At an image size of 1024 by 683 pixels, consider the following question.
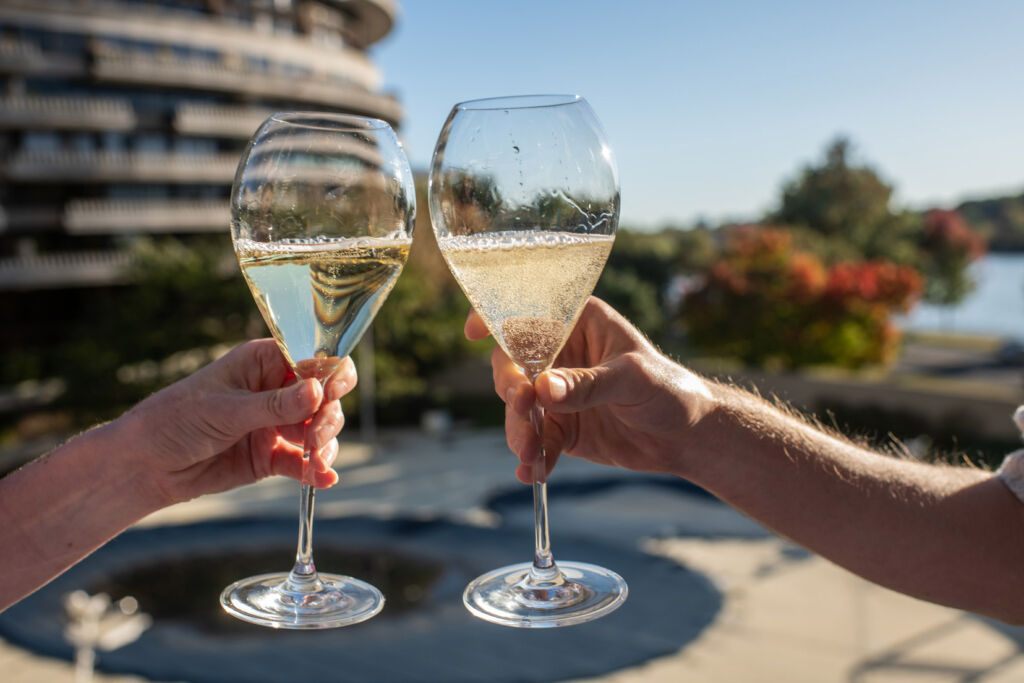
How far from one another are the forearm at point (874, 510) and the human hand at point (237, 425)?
2.58 feet

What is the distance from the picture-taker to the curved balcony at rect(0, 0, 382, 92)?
1124 inches

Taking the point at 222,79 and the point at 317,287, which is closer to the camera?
the point at 317,287

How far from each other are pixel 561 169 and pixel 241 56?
33.5 metres

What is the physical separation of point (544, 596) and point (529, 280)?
0.53 meters

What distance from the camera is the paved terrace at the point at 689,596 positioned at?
13375 mm

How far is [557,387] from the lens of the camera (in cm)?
150

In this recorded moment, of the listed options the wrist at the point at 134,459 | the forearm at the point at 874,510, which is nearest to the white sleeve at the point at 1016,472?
the forearm at the point at 874,510

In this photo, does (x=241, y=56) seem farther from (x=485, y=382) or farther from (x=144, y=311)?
(x=485, y=382)

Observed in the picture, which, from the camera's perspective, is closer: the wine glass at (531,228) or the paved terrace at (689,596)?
the wine glass at (531,228)

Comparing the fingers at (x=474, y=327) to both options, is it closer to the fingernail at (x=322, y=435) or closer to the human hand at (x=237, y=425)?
the human hand at (x=237, y=425)

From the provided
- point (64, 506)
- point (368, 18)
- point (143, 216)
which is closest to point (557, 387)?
point (64, 506)

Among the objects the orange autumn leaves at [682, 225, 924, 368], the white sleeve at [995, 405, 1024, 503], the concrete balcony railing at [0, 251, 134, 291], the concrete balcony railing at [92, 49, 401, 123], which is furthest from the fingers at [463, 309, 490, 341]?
the concrete balcony railing at [92, 49, 401, 123]

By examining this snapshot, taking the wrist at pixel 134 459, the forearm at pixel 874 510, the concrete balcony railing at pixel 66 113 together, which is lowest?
the forearm at pixel 874 510

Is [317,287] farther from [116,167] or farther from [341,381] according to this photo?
[116,167]
